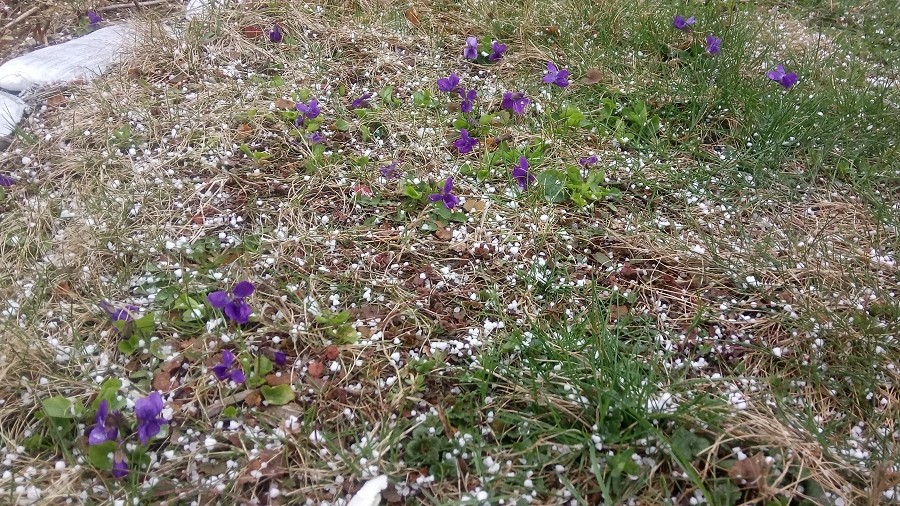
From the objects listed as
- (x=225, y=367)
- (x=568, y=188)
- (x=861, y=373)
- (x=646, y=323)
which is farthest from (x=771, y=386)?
(x=225, y=367)

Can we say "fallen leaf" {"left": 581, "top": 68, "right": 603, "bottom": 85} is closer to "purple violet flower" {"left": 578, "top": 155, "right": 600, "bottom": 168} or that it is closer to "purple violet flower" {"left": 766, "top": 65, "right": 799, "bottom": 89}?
"purple violet flower" {"left": 578, "top": 155, "right": 600, "bottom": 168}

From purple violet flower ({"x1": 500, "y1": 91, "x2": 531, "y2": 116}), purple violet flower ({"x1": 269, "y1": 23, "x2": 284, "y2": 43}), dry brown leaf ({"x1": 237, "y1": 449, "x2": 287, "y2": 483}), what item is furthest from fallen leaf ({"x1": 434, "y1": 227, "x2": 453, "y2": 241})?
purple violet flower ({"x1": 269, "y1": 23, "x2": 284, "y2": 43})

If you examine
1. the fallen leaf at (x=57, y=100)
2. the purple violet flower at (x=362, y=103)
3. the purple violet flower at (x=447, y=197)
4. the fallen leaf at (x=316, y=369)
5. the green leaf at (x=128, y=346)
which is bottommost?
the fallen leaf at (x=316, y=369)

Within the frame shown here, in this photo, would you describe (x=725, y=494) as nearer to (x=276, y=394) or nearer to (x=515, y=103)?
(x=276, y=394)

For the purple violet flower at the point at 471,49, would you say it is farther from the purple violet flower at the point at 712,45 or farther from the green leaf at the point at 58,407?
the green leaf at the point at 58,407

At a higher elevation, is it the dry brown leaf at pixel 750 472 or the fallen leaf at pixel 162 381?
the fallen leaf at pixel 162 381

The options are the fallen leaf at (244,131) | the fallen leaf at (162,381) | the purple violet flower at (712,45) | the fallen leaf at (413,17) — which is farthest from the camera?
the fallen leaf at (413,17)

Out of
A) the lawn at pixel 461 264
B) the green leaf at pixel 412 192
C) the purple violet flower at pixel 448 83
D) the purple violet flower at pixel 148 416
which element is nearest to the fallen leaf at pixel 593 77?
the lawn at pixel 461 264
